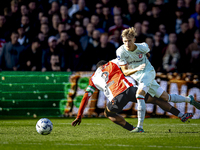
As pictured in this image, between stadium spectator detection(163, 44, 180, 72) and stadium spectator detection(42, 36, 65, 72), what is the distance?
2.93m

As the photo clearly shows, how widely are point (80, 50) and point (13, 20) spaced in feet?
9.63

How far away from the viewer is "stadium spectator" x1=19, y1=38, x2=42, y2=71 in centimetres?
1047

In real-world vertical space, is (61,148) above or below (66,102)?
above

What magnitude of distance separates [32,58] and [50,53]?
1.86 feet

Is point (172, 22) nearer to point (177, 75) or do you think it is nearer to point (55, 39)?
point (177, 75)

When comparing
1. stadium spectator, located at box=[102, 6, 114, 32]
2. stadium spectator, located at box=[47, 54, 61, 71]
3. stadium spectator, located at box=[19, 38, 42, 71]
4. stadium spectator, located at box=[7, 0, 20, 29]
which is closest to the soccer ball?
stadium spectator, located at box=[47, 54, 61, 71]

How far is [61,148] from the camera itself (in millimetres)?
4445

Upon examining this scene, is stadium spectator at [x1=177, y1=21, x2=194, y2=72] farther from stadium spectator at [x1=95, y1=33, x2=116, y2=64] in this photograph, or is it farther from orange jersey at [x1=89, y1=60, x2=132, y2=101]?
orange jersey at [x1=89, y1=60, x2=132, y2=101]

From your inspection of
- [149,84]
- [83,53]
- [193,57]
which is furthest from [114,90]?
[193,57]

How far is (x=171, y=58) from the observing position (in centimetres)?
1004

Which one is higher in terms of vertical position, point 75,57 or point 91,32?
point 91,32

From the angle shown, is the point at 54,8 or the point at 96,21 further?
the point at 54,8

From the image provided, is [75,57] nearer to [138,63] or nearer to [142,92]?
[138,63]

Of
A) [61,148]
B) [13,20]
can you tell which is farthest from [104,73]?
[13,20]
